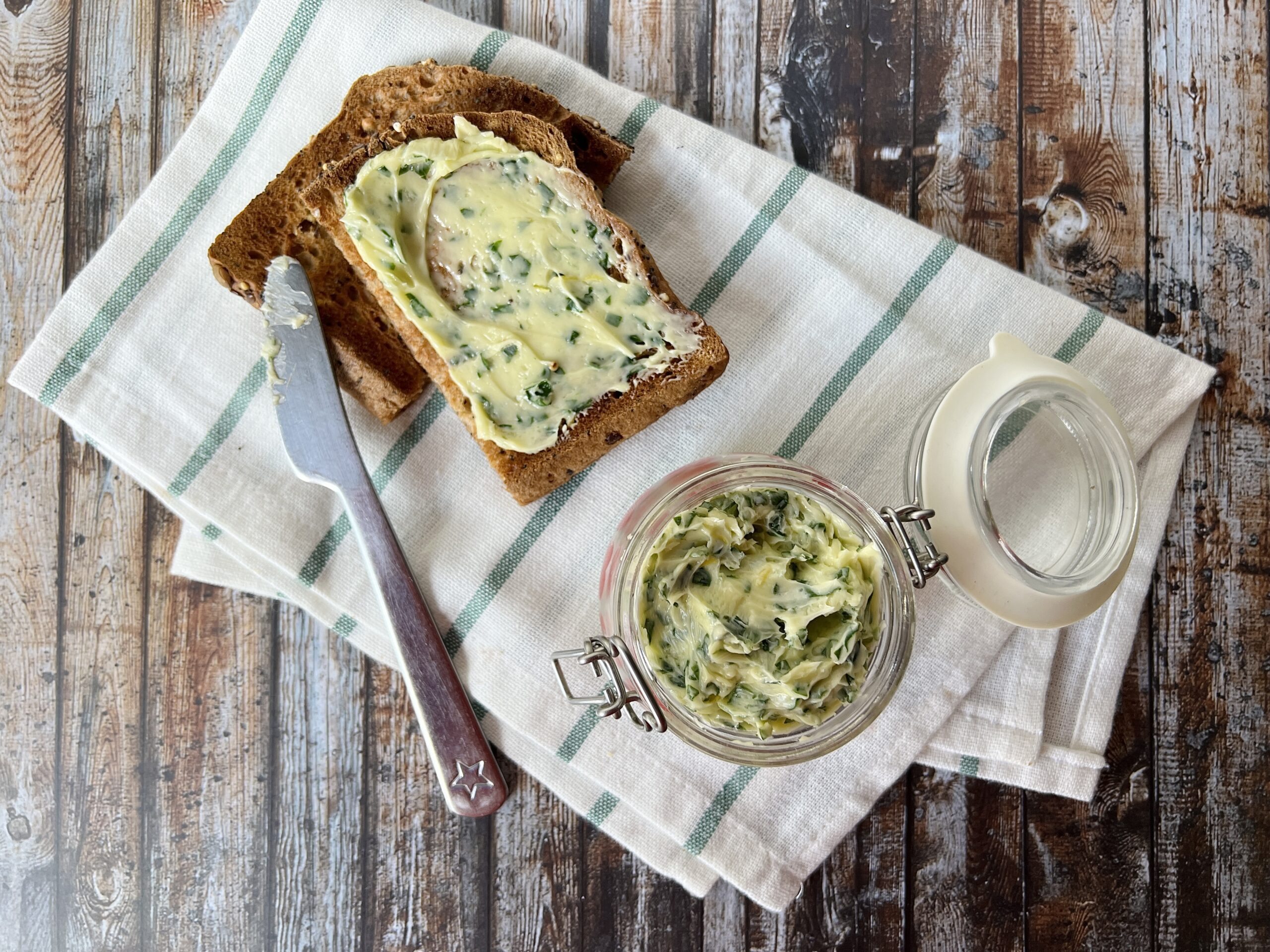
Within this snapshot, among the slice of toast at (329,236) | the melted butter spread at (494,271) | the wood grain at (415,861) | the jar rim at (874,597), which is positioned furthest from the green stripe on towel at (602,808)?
the slice of toast at (329,236)

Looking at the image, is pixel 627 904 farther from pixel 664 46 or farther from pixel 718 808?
pixel 664 46

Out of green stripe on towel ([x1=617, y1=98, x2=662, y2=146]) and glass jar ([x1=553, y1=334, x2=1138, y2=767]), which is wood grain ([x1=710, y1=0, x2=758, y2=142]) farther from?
glass jar ([x1=553, y1=334, x2=1138, y2=767])

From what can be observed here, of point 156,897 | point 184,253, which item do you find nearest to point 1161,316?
point 184,253

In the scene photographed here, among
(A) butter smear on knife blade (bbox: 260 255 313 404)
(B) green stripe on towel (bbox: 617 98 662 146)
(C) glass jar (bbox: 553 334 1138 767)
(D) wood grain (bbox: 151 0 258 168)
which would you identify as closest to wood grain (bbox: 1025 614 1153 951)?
(C) glass jar (bbox: 553 334 1138 767)

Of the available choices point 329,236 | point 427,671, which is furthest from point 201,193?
point 427,671

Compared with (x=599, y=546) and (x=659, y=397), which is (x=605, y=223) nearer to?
(x=659, y=397)

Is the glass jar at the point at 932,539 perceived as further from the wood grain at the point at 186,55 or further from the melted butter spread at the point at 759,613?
the wood grain at the point at 186,55
